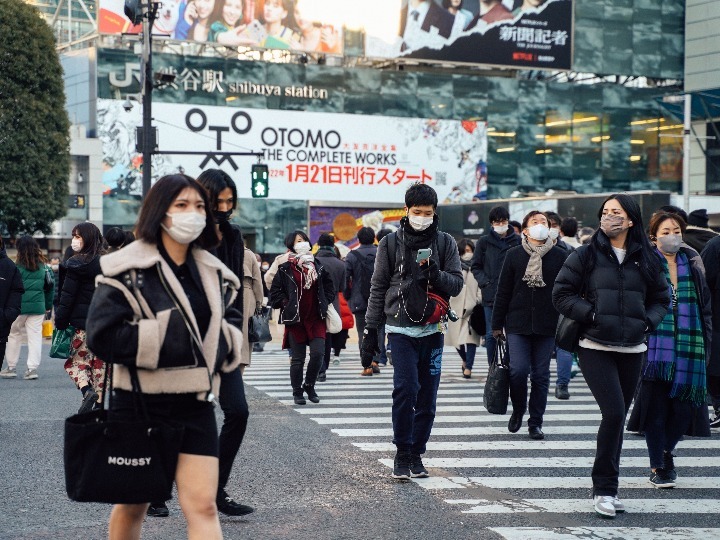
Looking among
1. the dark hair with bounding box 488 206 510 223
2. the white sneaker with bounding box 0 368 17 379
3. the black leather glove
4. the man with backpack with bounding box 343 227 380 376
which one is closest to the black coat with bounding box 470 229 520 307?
the dark hair with bounding box 488 206 510 223

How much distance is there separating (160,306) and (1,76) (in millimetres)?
37097

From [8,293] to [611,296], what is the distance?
8.01 meters

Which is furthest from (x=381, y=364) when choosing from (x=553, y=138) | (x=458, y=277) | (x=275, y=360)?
(x=553, y=138)

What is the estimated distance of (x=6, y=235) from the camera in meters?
43.3

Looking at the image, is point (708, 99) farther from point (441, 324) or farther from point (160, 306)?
point (160, 306)

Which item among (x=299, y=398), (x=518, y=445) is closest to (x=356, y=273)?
(x=299, y=398)

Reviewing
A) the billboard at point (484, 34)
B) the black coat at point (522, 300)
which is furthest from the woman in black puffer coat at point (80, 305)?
the billboard at point (484, 34)

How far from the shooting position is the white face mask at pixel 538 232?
9.36m

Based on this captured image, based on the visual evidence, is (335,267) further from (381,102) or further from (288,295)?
(381,102)

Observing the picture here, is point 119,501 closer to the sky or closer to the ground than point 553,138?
closer to the ground

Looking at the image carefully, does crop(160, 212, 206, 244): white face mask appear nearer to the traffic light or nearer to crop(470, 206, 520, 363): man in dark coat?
crop(470, 206, 520, 363): man in dark coat

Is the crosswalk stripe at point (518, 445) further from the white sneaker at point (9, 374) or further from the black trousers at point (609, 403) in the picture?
the white sneaker at point (9, 374)

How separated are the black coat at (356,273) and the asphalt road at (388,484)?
3726 mm

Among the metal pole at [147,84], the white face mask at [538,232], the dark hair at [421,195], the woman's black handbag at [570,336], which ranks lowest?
the woman's black handbag at [570,336]
